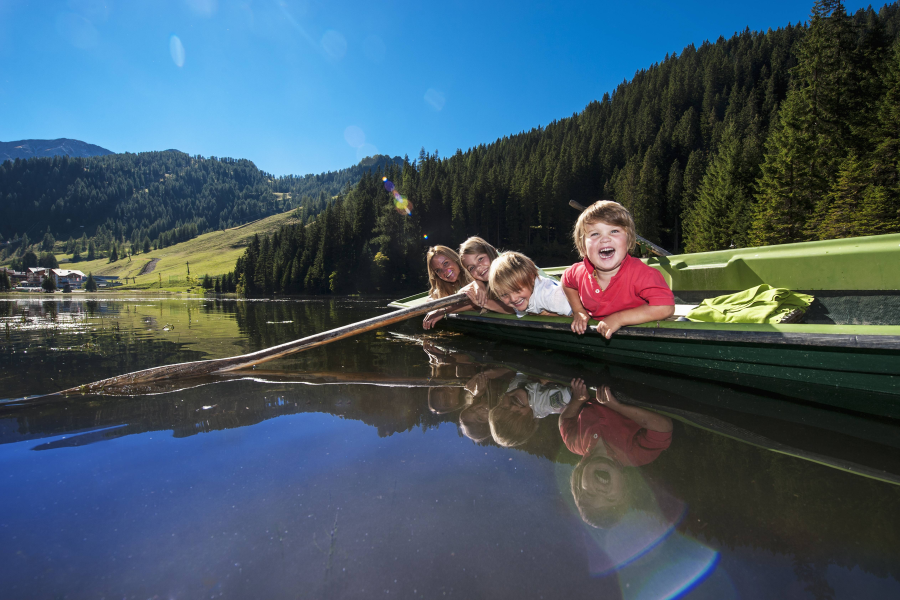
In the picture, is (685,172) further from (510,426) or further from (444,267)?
(510,426)

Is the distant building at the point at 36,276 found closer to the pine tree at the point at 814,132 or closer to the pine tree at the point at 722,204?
the pine tree at the point at 722,204

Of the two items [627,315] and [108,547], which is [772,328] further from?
[108,547]

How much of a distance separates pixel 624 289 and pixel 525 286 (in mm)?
1579

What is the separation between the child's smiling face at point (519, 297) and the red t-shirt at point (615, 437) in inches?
103

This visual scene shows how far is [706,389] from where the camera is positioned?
11.7ft

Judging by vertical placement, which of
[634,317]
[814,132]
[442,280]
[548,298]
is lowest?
[634,317]

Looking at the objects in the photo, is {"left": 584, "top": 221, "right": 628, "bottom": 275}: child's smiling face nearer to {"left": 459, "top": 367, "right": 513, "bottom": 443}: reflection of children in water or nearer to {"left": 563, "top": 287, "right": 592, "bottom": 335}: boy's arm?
{"left": 563, "top": 287, "right": 592, "bottom": 335}: boy's arm

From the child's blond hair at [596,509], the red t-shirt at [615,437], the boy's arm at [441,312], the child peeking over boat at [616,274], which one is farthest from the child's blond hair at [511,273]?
the child's blond hair at [596,509]

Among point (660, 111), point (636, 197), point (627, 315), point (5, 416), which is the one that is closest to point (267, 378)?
point (5, 416)

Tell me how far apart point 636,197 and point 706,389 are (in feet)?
190

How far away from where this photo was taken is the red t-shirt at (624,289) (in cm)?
391

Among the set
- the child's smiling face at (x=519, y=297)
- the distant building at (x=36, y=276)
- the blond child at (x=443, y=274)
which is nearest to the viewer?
the child's smiling face at (x=519, y=297)

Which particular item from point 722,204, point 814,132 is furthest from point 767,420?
point 722,204

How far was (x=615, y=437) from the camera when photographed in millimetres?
2508
